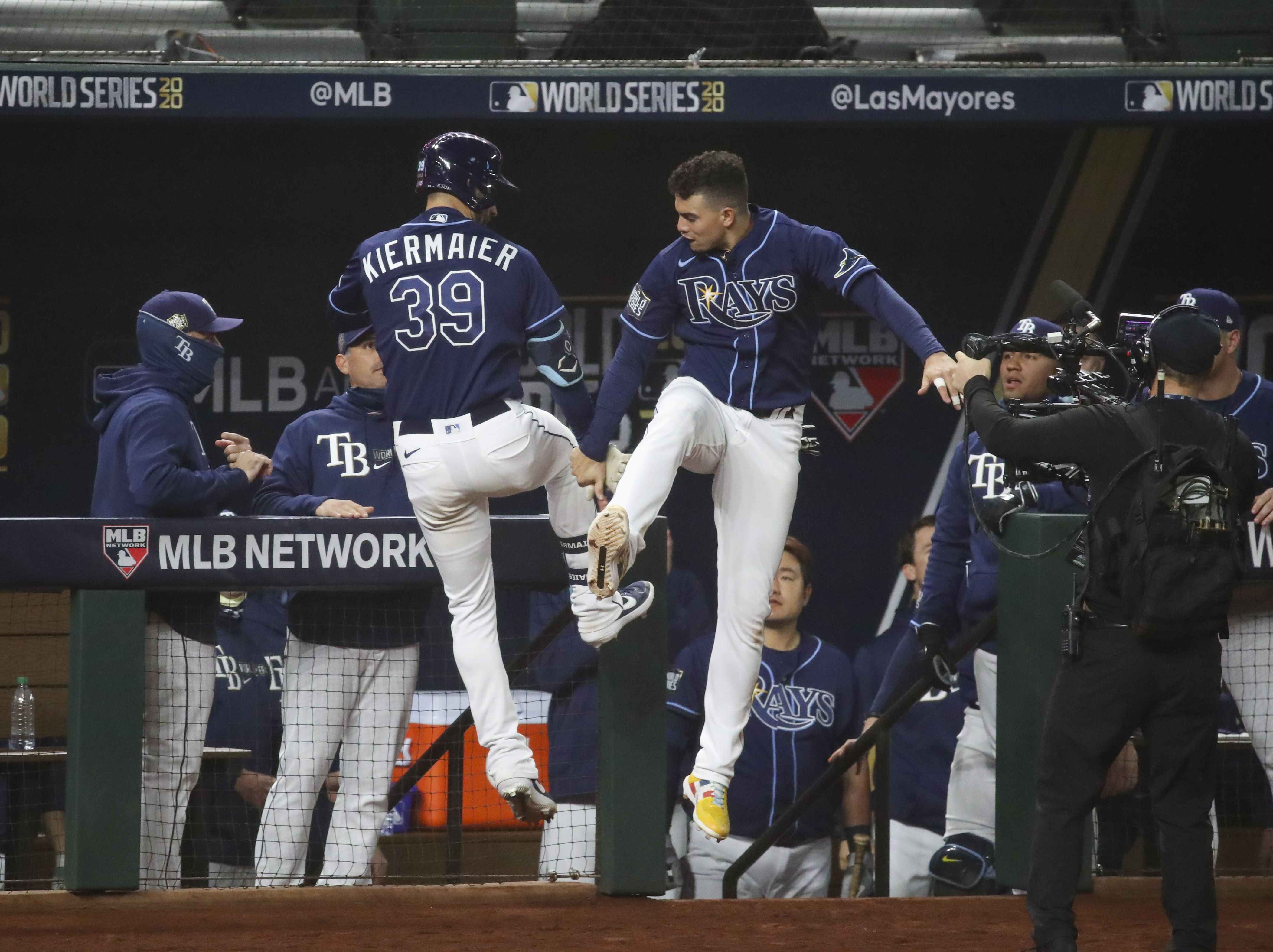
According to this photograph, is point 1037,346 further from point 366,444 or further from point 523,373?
point 523,373

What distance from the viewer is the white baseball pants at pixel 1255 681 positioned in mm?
4262

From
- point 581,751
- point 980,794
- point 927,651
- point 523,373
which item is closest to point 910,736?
point 980,794

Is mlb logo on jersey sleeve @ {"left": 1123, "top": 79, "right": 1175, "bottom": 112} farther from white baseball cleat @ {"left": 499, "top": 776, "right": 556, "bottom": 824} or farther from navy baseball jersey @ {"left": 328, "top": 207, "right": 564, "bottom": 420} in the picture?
white baseball cleat @ {"left": 499, "top": 776, "right": 556, "bottom": 824}

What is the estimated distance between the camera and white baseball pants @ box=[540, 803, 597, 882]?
165 inches

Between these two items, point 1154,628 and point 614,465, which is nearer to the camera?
point 1154,628

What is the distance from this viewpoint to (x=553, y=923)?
12.3 feet

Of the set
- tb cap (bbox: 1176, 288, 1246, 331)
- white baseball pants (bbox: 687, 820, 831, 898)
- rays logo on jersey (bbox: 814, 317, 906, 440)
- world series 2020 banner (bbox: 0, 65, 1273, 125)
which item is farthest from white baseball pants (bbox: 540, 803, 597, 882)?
rays logo on jersey (bbox: 814, 317, 906, 440)

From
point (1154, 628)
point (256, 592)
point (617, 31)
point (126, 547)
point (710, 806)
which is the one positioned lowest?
point (710, 806)

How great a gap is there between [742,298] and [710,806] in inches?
52.1

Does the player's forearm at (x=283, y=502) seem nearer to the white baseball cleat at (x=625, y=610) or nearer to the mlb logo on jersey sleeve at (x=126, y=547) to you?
the mlb logo on jersey sleeve at (x=126, y=547)

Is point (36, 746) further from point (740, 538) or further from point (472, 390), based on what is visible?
point (740, 538)

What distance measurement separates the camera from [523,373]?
6590 millimetres

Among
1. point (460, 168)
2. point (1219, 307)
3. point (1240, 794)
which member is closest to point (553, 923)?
point (460, 168)

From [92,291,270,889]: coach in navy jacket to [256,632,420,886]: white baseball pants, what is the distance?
0.75 feet
